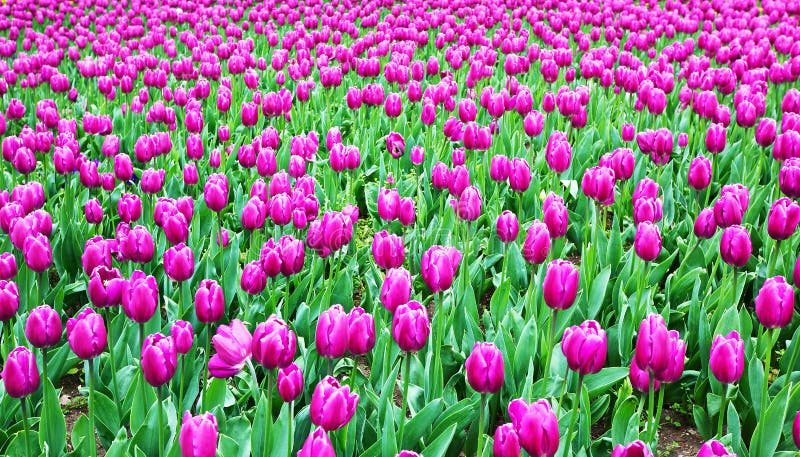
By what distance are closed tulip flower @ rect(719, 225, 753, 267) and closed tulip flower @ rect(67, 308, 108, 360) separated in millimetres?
1855

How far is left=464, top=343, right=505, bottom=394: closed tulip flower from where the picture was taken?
70.7 inches

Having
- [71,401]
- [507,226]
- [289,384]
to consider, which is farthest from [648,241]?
[71,401]

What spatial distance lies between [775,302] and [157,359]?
5.15 feet

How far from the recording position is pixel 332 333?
1915 mm

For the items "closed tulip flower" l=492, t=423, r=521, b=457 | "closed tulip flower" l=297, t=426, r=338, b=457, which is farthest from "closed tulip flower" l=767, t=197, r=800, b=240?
"closed tulip flower" l=297, t=426, r=338, b=457

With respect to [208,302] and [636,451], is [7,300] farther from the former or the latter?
[636,451]

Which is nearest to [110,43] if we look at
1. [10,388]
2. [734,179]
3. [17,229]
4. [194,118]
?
[194,118]

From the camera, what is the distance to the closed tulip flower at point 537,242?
A: 2.50 meters

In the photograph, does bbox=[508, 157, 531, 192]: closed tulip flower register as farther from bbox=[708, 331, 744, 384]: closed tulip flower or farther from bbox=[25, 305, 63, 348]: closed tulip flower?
bbox=[25, 305, 63, 348]: closed tulip flower

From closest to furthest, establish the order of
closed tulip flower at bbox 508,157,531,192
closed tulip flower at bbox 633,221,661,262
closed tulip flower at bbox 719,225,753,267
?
closed tulip flower at bbox 719,225,753,267, closed tulip flower at bbox 633,221,661,262, closed tulip flower at bbox 508,157,531,192

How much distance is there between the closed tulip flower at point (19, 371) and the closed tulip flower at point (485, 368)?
1051 mm

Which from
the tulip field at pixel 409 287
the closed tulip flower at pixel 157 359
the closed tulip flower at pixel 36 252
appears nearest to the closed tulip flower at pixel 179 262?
the tulip field at pixel 409 287

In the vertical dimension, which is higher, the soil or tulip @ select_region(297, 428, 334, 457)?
tulip @ select_region(297, 428, 334, 457)

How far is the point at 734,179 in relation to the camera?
4180mm
